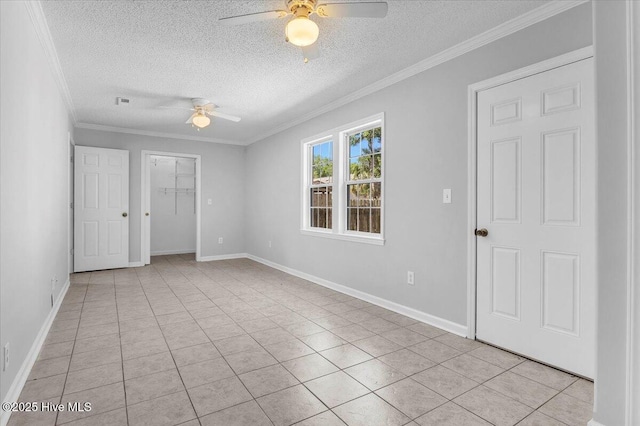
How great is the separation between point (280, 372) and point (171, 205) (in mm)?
6495

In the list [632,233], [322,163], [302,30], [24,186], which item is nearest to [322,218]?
[322,163]

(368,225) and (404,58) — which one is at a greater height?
(404,58)

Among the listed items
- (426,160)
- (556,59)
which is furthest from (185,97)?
(556,59)

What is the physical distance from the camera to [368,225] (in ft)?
13.2

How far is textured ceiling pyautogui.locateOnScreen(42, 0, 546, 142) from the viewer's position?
2.34 m

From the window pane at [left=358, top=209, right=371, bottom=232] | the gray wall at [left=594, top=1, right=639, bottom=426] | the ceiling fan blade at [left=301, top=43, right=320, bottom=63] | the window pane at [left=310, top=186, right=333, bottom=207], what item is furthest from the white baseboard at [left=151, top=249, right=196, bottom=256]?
the gray wall at [left=594, top=1, right=639, bottom=426]

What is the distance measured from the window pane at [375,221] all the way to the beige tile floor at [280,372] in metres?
0.88

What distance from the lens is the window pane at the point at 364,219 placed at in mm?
4031

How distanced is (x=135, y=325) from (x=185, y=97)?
9.07 ft

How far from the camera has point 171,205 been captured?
7730 mm

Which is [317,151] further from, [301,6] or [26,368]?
[26,368]

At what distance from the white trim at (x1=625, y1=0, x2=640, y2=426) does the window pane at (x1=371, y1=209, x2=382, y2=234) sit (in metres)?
2.52

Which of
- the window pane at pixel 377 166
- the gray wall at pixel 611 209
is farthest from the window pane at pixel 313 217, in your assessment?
the gray wall at pixel 611 209

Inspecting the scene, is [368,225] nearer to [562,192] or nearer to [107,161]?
[562,192]
